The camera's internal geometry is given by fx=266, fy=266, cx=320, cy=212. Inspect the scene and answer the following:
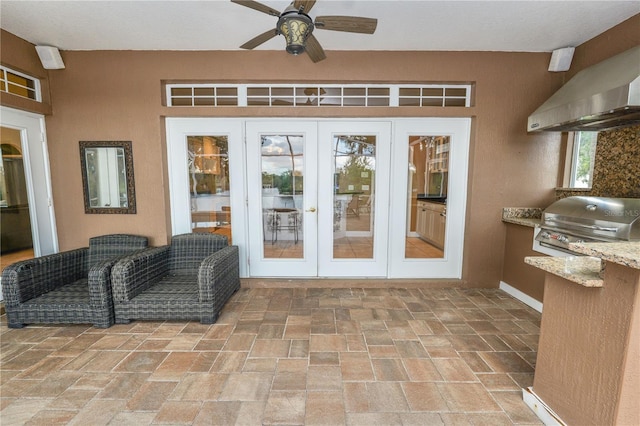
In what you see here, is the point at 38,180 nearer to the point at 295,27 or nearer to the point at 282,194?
the point at 282,194

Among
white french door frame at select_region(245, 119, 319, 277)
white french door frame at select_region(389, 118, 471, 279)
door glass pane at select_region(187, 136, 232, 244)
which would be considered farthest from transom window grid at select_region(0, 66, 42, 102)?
white french door frame at select_region(389, 118, 471, 279)

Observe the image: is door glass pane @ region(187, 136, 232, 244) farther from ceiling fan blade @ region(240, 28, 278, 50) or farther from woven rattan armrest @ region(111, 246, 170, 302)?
ceiling fan blade @ region(240, 28, 278, 50)

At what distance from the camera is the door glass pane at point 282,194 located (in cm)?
347

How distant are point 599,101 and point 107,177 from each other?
5104 millimetres

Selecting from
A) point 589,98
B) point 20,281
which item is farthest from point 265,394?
point 589,98

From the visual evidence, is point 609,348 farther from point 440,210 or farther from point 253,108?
point 253,108

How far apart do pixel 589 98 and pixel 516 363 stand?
88.5 inches

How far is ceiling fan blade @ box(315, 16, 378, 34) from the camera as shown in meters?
1.92

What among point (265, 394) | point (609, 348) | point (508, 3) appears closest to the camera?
point (609, 348)

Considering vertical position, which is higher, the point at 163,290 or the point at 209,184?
the point at 209,184

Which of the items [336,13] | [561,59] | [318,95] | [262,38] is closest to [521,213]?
[561,59]

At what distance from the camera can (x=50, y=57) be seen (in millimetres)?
3092

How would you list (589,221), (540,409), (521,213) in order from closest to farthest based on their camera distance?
(540,409) < (589,221) < (521,213)

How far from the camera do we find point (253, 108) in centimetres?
329
